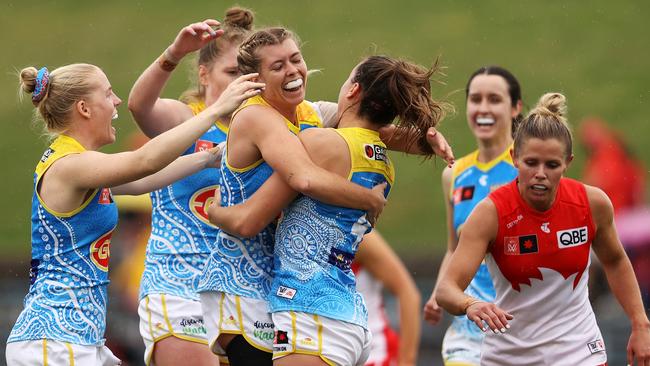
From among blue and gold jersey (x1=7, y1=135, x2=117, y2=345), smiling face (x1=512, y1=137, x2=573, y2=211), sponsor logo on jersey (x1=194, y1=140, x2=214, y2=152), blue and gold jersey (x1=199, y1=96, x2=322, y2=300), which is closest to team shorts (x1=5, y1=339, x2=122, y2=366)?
blue and gold jersey (x1=7, y1=135, x2=117, y2=345)

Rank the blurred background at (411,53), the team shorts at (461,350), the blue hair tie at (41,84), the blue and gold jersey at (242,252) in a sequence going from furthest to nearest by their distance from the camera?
the blurred background at (411,53)
the team shorts at (461,350)
the blue hair tie at (41,84)
the blue and gold jersey at (242,252)

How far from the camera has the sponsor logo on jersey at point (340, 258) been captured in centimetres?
466

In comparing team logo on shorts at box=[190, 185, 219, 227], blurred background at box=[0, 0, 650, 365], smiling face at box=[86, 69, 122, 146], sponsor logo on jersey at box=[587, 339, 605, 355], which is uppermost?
blurred background at box=[0, 0, 650, 365]

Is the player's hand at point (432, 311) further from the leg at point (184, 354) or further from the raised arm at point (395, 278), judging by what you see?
the leg at point (184, 354)

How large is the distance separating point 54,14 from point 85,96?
59.7ft

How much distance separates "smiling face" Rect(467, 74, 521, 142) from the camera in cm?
709

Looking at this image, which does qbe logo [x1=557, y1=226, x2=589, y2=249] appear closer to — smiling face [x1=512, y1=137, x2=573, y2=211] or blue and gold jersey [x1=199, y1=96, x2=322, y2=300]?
smiling face [x1=512, y1=137, x2=573, y2=211]

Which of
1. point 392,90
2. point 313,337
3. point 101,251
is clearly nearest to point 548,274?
point 392,90

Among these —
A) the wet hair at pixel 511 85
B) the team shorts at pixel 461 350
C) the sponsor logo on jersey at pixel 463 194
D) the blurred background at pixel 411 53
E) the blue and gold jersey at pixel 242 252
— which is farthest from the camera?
the blurred background at pixel 411 53

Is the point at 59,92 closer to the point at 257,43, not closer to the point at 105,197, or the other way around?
the point at 105,197

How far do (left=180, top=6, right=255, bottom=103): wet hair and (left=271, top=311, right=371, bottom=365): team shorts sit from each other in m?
1.92

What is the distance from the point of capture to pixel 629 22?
20.2m

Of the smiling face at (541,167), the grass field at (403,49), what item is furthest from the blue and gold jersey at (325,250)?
the grass field at (403,49)

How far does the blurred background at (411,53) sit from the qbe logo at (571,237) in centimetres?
983
